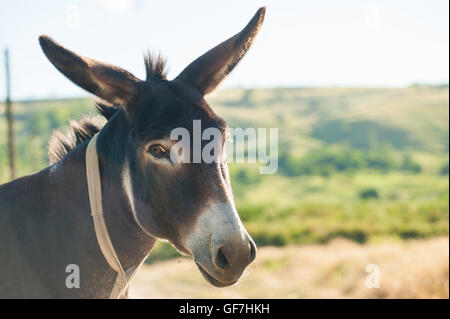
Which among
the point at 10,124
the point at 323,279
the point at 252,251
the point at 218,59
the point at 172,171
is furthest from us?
the point at 10,124

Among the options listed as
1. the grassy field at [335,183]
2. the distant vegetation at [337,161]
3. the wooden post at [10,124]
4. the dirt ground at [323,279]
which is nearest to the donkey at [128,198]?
the grassy field at [335,183]

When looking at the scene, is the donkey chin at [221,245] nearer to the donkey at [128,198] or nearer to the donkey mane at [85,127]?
the donkey at [128,198]

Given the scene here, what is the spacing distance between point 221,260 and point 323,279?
46.9 ft

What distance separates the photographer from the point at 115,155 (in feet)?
9.89

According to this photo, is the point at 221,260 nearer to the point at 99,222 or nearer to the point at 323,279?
the point at 99,222

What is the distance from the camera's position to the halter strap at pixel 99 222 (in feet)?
9.62

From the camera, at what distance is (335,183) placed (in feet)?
264

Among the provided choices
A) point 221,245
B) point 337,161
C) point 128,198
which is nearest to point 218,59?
point 128,198

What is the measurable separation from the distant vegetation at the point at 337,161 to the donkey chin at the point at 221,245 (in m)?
22.0

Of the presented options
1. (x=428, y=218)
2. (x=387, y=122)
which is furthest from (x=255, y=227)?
(x=387, y=122)

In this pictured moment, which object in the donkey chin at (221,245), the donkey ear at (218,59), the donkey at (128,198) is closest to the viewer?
the donkey chin at (221,245)

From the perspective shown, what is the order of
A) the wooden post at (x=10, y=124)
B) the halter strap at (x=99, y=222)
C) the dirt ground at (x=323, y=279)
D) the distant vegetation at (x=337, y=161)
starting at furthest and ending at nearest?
the distant vegetation at (x=337, y=161) < the wooden post at (x=10, y=124) < the dirt ground at (x=323, y=279) < the halter strap at (x=99, y=222)

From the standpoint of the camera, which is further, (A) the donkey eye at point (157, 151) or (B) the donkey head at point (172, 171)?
(A) the donkey eye at point (157, 151)

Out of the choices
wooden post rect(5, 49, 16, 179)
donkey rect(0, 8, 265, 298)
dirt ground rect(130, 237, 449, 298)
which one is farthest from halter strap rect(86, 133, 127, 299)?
wooden post rect(5, 49, 16, 179)
